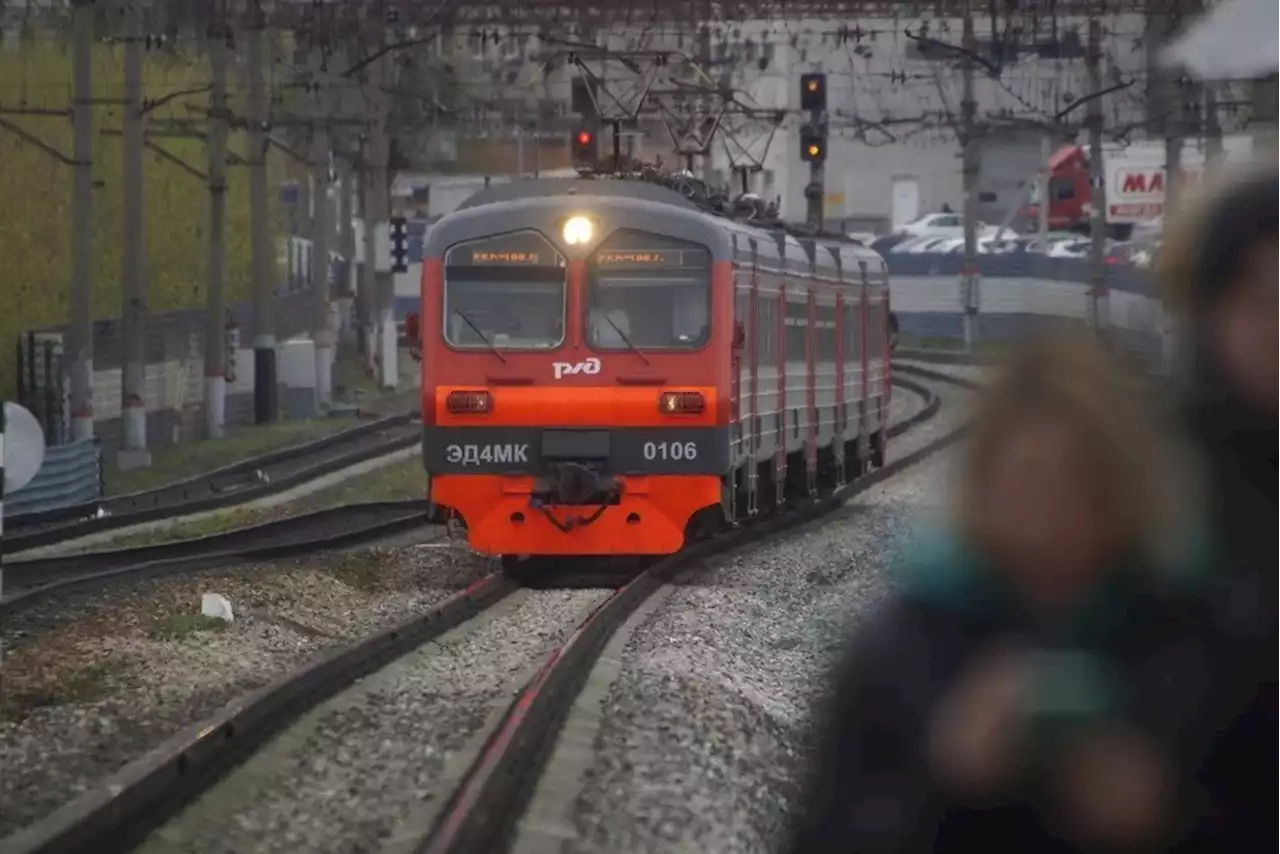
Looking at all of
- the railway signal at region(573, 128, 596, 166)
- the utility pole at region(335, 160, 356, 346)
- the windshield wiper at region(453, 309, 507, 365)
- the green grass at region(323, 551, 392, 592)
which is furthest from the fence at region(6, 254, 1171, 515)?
the green grass at region(323, 551, 392, 592)

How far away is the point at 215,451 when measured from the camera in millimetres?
33219

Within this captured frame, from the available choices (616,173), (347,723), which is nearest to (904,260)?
(616,173)

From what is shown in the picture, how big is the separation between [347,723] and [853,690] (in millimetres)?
7393

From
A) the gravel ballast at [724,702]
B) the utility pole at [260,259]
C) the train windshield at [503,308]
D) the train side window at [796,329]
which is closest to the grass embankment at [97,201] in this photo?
the utility pole at [260,259]

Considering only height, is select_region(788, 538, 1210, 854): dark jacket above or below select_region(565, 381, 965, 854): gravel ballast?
above

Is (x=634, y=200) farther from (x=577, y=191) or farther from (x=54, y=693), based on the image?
(x=54, y=693)

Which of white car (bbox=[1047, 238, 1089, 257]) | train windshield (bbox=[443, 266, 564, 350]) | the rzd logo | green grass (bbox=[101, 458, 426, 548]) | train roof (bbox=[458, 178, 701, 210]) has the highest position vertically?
white car (bbox=[1047, 238, 1089, 257])

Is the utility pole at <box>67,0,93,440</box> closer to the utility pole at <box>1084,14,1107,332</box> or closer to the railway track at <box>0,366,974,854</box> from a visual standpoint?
the utility pole at <box>1084,14,1107,332</box>

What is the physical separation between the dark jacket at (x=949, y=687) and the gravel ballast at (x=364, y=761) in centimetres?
491

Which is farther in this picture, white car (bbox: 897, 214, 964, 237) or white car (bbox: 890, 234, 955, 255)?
white car (bbox: 897, 214, 964, 237)

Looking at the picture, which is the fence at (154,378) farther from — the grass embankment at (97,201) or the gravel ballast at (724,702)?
the gravel ballast at (724,702)

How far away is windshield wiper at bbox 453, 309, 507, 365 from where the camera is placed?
52.6 feet

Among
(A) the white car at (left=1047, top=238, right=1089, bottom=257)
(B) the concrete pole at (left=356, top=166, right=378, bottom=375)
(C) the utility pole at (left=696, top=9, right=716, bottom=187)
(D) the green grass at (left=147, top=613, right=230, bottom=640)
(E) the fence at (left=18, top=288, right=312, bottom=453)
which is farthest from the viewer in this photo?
(A) the white car at (left=1047, top=238, right=1089, bottom=257)

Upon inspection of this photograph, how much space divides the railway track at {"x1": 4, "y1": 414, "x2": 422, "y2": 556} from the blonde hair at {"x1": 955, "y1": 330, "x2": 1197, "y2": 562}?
61.0 feet
